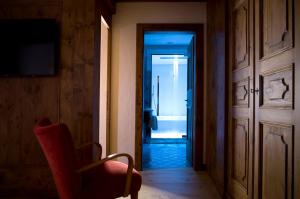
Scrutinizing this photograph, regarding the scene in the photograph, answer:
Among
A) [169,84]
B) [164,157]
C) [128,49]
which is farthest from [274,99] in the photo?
[169,84]

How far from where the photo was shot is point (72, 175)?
1629 millimetres

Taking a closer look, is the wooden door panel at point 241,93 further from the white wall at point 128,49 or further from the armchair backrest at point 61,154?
the white wall at point 128,49

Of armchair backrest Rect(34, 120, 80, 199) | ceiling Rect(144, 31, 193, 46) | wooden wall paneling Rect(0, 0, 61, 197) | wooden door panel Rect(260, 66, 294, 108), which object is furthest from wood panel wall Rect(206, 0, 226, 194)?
ceiling Rect(144, 31, 193, 46)

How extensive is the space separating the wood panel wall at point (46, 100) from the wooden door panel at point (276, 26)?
1726mm

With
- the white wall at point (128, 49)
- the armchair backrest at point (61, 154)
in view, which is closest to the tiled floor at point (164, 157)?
the white wall at point (128, 49)

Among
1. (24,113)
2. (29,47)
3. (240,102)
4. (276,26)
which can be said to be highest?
(29,47)

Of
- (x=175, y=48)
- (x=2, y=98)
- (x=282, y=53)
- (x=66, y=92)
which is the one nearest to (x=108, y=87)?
(x=66, y=92)

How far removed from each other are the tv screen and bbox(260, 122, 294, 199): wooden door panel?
2.14 metres

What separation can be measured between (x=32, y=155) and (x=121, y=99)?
55.6 inches

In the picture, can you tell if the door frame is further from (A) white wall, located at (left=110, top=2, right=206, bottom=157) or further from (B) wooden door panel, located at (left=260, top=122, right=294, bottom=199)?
(B) wooden door panel, located at (left=260, top=122, right=294, bottom=199)

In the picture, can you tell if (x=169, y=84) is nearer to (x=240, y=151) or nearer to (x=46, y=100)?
(x=46, y=100)

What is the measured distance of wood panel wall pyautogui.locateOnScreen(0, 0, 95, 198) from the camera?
107 inches

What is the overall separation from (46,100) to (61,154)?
1.32 meters

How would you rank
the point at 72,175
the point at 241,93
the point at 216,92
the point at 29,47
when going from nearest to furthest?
1. the point at 72,175
2. the point at 241,93
3. the point at 29,47
4. the point at 216,92
